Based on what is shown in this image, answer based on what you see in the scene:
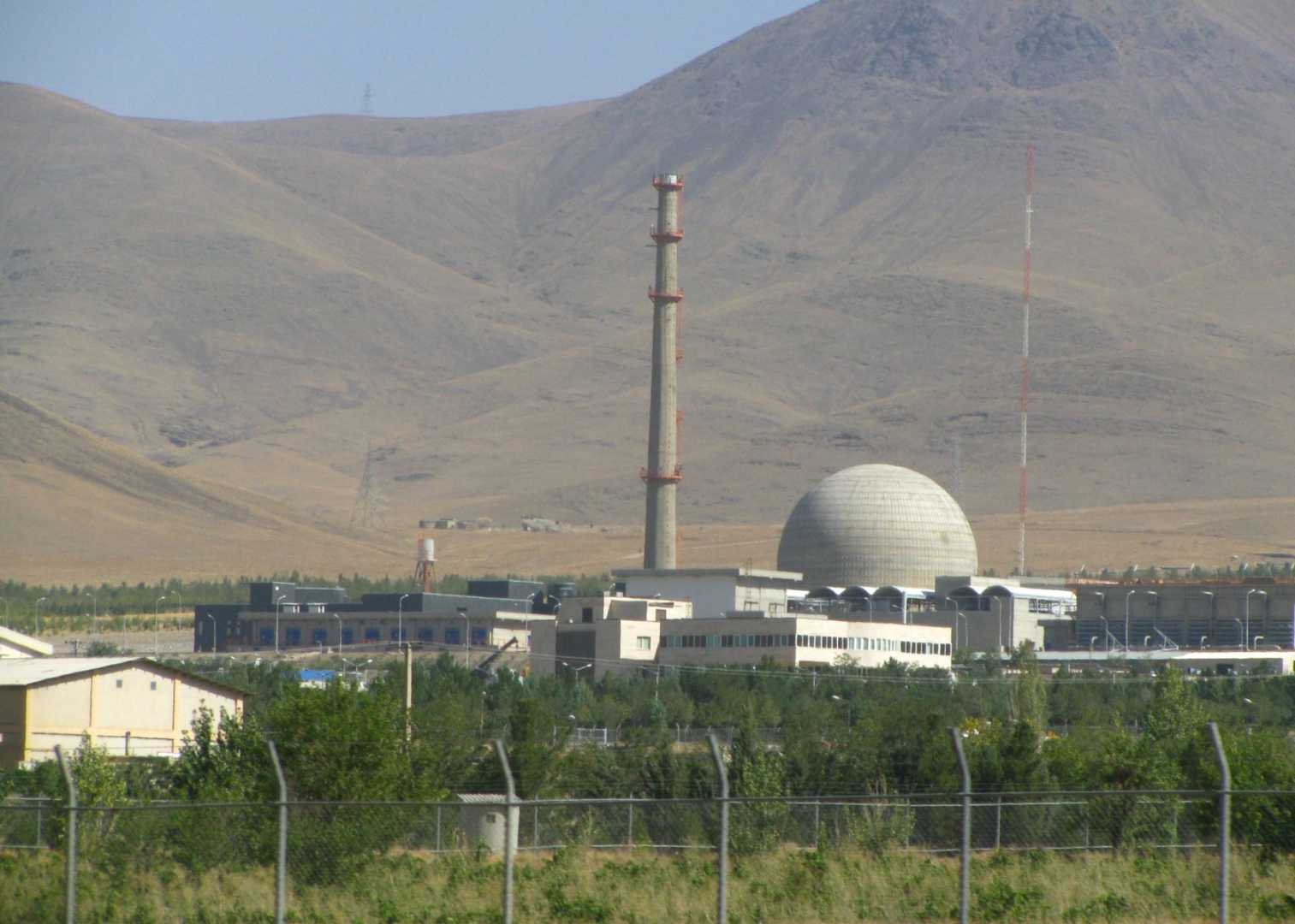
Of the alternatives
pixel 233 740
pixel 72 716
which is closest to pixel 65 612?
pixel 72 716

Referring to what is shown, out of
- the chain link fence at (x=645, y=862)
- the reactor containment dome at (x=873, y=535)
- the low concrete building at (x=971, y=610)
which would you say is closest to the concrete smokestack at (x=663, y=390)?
the reactor containment dome at (x=873, y=535)

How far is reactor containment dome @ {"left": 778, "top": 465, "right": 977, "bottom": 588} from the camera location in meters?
124

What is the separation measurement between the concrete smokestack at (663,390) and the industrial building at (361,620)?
29.2 feet

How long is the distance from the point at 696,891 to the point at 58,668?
31.7 metres

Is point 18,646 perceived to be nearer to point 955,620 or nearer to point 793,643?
point 793,643

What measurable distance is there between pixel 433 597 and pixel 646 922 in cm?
10324

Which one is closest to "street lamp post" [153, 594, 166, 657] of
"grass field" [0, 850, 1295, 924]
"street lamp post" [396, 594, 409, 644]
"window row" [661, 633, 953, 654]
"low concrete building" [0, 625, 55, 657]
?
"street lamp post" [396, 594, 409, 644]

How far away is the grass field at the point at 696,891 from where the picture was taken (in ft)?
92.5

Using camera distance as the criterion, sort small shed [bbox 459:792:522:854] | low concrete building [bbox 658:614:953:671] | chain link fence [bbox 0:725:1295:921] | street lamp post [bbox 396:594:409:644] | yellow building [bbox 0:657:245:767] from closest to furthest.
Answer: chain link fence [bbox 0:725:1295:921]
small shed [bbox 459:792:522:854]
yellow building [bbox 0:657:245:767]
low concrete building [bbox 658:614:953:671]
street lamp post [bbox 396:594:409:644]

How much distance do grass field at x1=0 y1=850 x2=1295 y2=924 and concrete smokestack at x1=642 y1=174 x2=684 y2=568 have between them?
3408 inches

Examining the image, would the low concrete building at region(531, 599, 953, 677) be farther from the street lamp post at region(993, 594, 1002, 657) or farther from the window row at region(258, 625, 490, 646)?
the window row at region(258, 625, 490, 646)

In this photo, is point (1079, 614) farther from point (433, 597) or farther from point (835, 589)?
point (433, 597)

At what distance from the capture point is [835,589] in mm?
119812

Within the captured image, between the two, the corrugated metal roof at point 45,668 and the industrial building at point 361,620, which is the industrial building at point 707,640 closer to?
the industrial building at point 361,620
